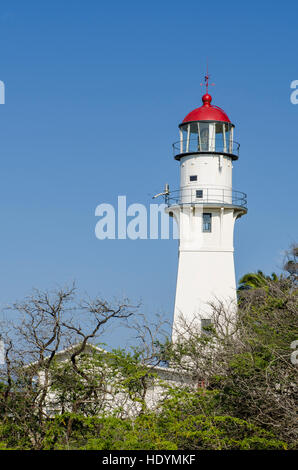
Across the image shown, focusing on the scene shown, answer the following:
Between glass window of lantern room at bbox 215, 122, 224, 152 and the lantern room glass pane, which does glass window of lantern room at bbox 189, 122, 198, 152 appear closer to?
the lantern room glass pane

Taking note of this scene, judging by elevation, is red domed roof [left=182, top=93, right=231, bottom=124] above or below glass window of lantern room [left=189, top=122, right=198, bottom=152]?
above

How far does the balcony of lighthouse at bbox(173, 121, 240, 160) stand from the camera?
2769cm

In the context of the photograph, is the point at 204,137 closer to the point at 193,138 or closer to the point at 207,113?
the point at 193,138

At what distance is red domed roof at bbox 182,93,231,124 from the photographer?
27.8 metres

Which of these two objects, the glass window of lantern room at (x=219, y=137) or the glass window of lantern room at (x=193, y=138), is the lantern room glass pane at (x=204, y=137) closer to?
the glass window of lantern room at (x=193, y=138)

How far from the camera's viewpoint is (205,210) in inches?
1100

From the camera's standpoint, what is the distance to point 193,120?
2781 centimetres

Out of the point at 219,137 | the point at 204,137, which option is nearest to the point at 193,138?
the point at 204,137

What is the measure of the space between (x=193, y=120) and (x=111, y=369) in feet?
43.6

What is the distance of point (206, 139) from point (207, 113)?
949 millimetres

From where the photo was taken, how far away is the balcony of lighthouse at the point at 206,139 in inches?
1090

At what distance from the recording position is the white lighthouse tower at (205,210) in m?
27.5

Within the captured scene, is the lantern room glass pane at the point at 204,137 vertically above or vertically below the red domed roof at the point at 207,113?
below

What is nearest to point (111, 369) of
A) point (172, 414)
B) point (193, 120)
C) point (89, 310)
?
point (89, 310)
